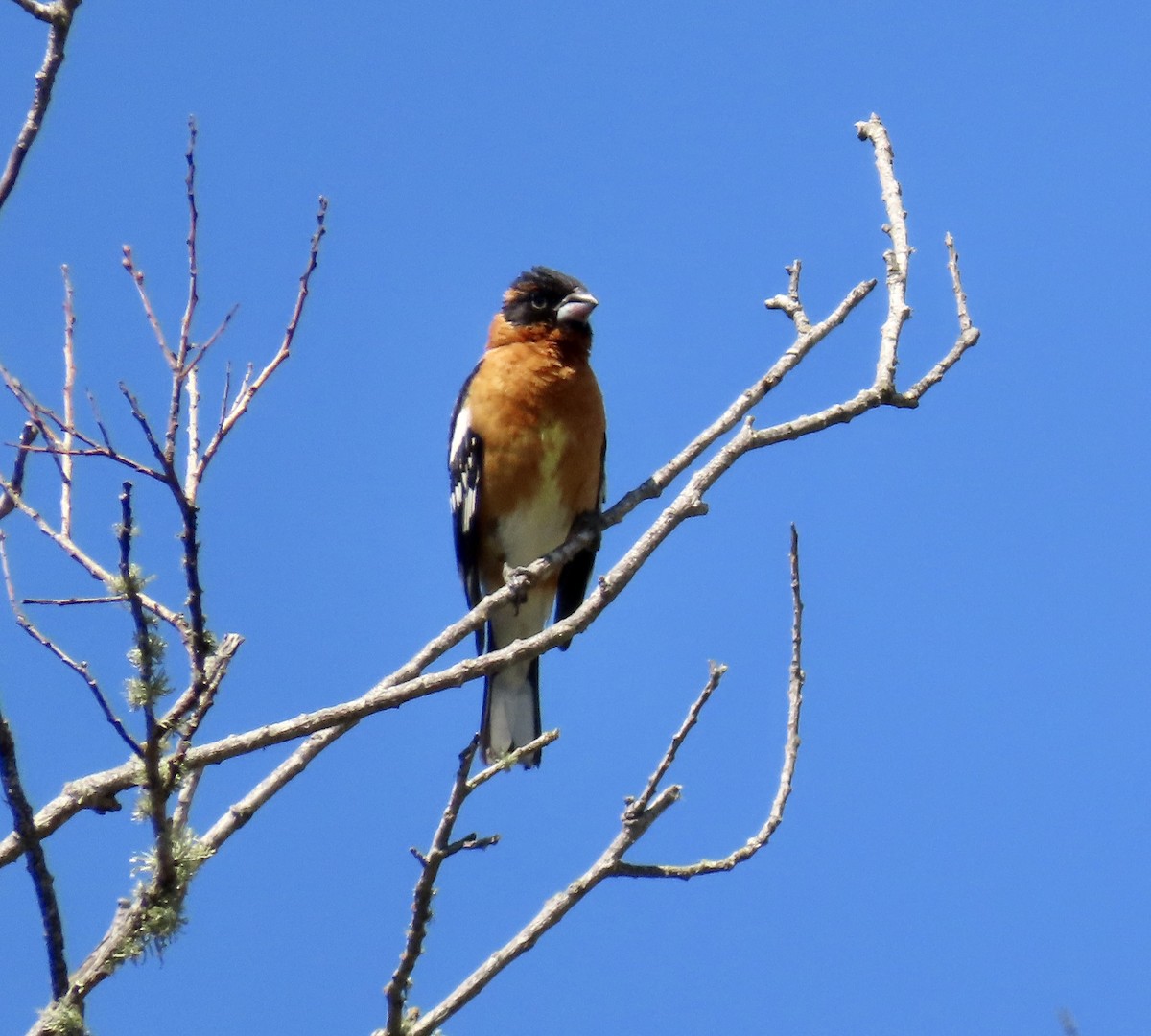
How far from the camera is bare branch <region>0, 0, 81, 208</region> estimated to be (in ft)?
8.97

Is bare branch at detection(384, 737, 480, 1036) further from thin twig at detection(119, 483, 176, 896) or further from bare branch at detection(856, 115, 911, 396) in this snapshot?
bare branch at detection(856, 115, 911, 396)

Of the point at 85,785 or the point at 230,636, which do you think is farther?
the point at 230,636

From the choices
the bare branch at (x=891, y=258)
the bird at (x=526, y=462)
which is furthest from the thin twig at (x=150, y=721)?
→ the bird at (x=526, y=462)

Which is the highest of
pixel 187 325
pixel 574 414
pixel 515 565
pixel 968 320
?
pixel 574 414

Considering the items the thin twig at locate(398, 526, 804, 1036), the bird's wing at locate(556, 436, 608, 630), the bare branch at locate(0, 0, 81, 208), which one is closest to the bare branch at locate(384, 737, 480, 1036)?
the thin twig at locate(398, 526, 804, 1036)

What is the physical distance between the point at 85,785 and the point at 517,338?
4155 millimetres

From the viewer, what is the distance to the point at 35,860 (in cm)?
275

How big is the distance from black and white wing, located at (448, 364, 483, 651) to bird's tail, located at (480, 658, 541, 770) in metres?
0.24

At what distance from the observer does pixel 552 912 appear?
3262 millimetres

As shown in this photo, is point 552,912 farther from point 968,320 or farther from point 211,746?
point 968,320

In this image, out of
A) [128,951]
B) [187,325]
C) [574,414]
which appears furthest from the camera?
[574,414]

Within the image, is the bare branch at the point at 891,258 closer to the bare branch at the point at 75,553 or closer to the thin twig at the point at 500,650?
the thin twig at the point at 500,650

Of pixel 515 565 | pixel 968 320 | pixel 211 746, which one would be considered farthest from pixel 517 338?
pixel 211 746

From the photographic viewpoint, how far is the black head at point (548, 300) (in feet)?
22.5
